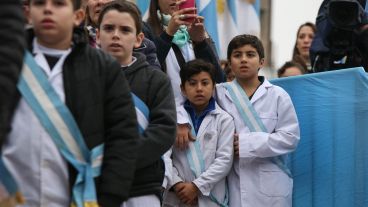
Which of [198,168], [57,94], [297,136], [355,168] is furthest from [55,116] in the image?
[355,168]

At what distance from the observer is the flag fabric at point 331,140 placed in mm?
6207

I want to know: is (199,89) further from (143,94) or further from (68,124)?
(68,124)

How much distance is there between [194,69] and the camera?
595 cm

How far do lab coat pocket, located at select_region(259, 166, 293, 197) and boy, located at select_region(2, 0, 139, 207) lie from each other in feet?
7.44

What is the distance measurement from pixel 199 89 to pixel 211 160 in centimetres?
47

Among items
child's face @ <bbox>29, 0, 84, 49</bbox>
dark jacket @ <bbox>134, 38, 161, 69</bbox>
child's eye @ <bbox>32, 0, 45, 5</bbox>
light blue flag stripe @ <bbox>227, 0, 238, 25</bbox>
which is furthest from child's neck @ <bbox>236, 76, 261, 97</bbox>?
light blue flag stripe @ <bbox>227, 0, 238, 25</bbox>

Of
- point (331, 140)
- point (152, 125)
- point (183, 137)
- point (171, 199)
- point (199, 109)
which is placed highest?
point (152, 125)

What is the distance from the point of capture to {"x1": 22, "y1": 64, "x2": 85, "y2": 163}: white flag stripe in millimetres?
3646

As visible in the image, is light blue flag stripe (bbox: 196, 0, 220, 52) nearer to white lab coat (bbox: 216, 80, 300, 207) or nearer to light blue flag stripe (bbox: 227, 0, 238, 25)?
light blue flag stripe (bbox: 227, 0, 238, 25)

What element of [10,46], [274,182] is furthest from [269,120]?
[10,46]

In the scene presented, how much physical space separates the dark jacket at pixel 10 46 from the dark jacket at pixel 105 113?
0.86 m

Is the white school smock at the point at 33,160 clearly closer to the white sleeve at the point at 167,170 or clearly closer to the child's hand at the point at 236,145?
the white sleeve at the point at 167,170

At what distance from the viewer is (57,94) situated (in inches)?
145

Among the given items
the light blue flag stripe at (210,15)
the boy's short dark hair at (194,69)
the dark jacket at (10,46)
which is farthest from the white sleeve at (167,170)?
the light blue flag stripe at (210,15)
